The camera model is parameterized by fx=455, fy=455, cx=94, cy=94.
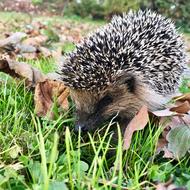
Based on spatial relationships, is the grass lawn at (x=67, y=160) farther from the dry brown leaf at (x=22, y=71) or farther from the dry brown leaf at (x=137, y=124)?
the dry brown leaf at (x=22, y=71)

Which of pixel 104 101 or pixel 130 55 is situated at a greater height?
pixel 130 55

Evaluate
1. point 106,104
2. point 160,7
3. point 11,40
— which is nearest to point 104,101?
point 106,104

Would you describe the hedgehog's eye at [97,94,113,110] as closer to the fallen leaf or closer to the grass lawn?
the grass lawn

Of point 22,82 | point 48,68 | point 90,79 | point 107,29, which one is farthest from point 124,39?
point 48,68

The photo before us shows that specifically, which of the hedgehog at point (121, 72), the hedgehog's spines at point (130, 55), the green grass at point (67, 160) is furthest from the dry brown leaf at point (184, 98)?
the green grass at point (67, 160)

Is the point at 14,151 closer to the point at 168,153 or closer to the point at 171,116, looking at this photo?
the point at 168,153

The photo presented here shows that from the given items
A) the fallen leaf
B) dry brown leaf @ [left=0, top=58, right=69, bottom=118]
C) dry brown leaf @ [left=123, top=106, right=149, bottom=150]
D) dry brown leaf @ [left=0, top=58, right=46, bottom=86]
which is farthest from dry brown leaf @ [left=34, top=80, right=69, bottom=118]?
the fallen leaf

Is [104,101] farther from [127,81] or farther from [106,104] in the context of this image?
[127,81]
